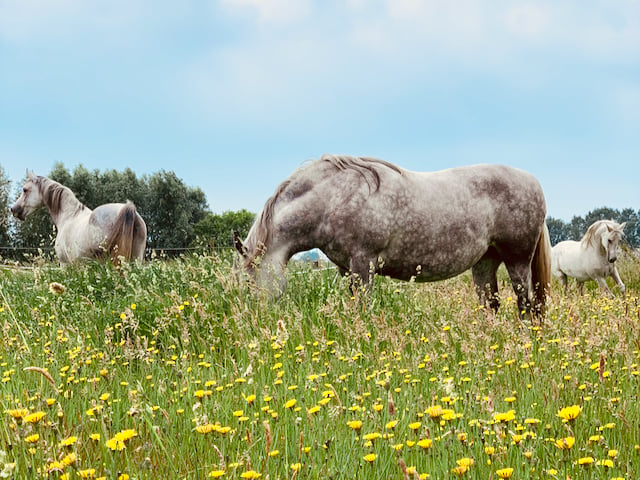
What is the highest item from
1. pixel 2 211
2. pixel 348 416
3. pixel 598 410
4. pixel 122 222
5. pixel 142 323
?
pixel 2 211

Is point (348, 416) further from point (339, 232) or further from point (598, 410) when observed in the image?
point (339, 232)

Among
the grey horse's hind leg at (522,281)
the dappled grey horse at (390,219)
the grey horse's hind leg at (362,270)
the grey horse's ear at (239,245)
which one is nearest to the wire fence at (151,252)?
the grey horse's ear at (239,245)

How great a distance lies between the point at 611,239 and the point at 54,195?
12779mm

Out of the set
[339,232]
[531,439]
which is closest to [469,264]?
[339,232]

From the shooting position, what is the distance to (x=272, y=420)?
8.50 feet

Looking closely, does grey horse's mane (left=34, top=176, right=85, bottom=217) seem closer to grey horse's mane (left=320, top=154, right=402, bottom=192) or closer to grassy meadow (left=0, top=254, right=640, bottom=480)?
grassy meadow (left=0, top=254, right=640, bottom=480)

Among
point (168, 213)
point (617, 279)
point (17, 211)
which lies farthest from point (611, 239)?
point (168, 213)

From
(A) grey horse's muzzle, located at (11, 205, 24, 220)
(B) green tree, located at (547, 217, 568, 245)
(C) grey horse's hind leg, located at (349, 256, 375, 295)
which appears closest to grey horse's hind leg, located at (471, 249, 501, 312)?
(C) grey horse's hind leg, located at (349, 256, 375, 295)

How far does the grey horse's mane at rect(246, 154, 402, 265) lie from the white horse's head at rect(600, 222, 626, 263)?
9791 millimetres

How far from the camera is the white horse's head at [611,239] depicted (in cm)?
1322

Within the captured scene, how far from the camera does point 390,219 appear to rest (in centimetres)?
513

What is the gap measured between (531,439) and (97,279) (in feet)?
18.1

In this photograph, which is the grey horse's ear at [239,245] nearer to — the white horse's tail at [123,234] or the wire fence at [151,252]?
the wire fence at [151,252]

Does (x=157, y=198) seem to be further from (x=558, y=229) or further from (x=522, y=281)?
(x=558, y=229)
